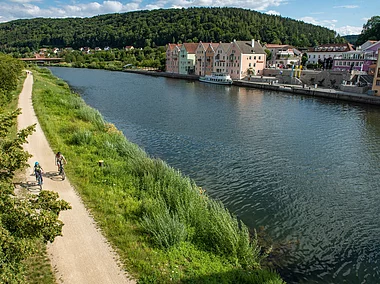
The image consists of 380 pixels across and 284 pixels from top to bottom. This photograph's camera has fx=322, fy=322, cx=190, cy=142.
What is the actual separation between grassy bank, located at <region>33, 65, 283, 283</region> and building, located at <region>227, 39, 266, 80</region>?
218 ft

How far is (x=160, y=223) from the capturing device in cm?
1140

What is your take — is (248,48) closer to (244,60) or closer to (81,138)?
(244,60)

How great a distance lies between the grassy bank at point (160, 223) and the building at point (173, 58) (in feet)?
276

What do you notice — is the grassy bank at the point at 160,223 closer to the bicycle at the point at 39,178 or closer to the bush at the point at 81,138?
the bush at the point at 81,138

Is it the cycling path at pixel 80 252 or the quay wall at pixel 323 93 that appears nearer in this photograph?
the cycling path at pixel 80 252

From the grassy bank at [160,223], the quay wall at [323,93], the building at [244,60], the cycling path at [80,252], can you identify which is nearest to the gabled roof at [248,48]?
the building at [244,60]

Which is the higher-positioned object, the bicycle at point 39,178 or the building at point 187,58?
the building at point 187,58

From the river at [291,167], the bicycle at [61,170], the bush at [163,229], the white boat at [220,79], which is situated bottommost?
the river at [291,167]

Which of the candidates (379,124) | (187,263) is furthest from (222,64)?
(187,263)

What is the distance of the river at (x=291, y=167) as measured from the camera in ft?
44.2

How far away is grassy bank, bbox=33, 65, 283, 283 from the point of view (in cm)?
999

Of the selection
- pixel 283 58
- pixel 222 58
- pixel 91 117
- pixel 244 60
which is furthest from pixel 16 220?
pixel 283 58

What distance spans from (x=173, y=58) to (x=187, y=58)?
723cm

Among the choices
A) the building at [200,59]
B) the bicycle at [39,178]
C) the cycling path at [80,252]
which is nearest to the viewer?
the cycling path at [80,252]
